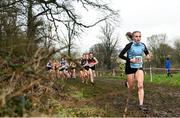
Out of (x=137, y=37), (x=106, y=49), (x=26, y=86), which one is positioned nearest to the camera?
(x=26, y=86)

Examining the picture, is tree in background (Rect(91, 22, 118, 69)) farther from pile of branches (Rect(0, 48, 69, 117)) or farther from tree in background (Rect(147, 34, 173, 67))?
pile of branches (Rect(0, 48, 69, 117))

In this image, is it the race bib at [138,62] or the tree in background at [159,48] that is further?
the tree in background at [159,48]

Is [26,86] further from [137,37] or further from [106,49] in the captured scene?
[106,49]

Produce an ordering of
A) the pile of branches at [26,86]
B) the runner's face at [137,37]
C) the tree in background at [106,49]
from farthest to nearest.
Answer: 1. the tree in background at [106,49]
2. the runner's face at [137,37]
3. the pile of branches at [26,86]

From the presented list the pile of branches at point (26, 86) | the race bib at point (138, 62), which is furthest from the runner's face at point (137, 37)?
the pile of branches at point (26, 86)

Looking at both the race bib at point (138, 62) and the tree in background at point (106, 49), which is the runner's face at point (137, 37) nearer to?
the race bib at point (138, 62)

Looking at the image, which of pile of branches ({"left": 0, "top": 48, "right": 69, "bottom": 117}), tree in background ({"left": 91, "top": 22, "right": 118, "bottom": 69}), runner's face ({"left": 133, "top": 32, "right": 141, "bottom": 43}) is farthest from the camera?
tree in background ({"left": 91, "top": 22, "right": 118, "bottom": 69})

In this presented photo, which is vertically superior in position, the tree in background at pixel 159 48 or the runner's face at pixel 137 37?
the tree in background at pixel 159 48

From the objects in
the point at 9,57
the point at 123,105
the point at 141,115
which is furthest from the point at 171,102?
the point at 9,57

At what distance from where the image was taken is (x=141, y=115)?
1175 cm

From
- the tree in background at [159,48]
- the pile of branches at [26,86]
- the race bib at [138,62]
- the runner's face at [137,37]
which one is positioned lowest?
the pile of branches at [26,86]

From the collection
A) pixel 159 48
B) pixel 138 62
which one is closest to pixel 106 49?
pixel 159 48

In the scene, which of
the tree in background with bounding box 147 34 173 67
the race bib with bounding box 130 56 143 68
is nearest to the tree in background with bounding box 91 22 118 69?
the tree in background with bounding box 147 34 173 67

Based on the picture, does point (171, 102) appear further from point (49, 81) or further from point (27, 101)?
point (27, 101)
